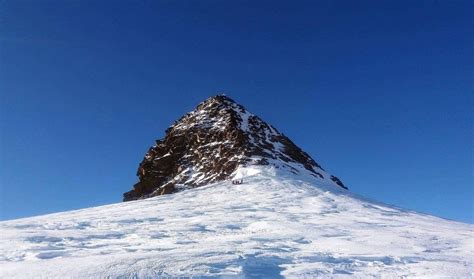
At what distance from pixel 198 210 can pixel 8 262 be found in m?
9.06

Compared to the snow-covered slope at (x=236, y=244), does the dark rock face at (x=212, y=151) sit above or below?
above

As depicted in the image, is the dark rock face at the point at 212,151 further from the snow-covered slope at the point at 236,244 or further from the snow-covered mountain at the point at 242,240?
the snow-covered slope at the point at 236,244

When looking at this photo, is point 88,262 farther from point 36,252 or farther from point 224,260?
point 224,260

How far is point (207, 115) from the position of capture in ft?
144

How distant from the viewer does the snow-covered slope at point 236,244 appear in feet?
26.0

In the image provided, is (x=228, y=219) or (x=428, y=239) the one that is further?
(x=228, y=219)

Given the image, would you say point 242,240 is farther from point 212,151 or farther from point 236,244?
point 212,151

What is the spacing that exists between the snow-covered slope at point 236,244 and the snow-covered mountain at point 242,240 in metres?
0.02

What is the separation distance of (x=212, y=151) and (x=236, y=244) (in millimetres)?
26588

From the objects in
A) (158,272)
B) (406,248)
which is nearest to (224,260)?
(158,272)

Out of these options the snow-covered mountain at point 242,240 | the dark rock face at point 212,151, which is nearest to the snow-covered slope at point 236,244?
the snow-covered mountain at point 242,240

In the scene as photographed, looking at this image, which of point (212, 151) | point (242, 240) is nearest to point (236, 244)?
point (242, 240)

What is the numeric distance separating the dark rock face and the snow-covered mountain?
25.9ft

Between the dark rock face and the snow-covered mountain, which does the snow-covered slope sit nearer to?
the snow-covered mountain
